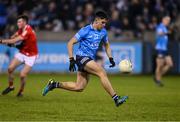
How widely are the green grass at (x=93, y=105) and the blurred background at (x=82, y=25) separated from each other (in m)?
5.78

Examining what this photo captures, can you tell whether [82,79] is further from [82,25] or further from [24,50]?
[82,25]

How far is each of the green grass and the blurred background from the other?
5782 mm

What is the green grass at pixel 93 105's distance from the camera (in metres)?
12.4

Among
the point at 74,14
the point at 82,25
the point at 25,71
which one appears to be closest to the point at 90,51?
the point at 25,71

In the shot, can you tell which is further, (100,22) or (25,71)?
(25,71)

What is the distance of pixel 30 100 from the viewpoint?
1567cm

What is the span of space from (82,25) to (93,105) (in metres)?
13.8

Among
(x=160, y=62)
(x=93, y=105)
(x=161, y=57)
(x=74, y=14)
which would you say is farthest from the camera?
(x=74, y=14)

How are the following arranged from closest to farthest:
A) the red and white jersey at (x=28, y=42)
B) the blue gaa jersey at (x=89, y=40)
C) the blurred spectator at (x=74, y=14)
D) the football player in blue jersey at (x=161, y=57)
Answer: the blue gaa jersey at (x=89, y=40)
the red and white jersey at (x=28, y=42)
the football player in blue jersey at (x=161, y=57)
the blurred spectator at (x=74, y=14)

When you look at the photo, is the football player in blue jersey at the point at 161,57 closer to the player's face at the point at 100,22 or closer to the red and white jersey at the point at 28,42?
the red and white jersey at the point at 28,42

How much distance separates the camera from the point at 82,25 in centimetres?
2822

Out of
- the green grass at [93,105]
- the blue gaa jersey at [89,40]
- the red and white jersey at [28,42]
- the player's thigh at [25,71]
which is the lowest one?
the green grass at [93,105]

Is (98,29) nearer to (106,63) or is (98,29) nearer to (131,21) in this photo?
(106,63)

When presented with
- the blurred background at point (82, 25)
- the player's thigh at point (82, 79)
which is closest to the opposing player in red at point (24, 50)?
the player's thigh at point (82, 79)
